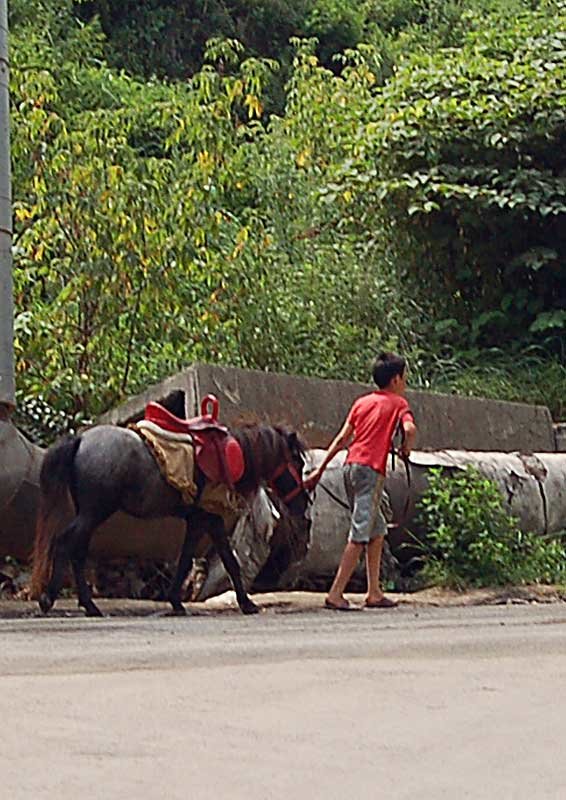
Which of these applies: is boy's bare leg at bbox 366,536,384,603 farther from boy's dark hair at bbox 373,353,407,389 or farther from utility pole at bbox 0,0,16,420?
utility pole at bbox 0,0,16,420

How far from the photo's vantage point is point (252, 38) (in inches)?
1055

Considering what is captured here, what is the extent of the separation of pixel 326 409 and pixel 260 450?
2767 mm

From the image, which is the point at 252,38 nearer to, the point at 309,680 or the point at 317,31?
the point at 317,31

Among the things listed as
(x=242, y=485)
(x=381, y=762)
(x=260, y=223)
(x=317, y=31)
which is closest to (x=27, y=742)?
(x=381, y=762)

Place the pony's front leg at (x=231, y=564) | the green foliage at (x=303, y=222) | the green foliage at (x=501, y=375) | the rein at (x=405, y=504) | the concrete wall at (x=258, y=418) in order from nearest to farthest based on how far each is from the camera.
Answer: the pony's front leg at (x=231, y=564) < the concrete wall at (x=258, y=418) < the rein at (x=405, y=504) < the green foliage at (x=303, y=222) < the green foliage at (x=501, y=375)

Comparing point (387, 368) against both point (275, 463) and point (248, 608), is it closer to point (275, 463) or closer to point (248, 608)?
point (275, 463)

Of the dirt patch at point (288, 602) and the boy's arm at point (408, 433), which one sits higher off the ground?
the boy's arm at point (408, 433)

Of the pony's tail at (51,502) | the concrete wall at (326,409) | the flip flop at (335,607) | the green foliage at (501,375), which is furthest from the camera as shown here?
the green foliage at (501,375)

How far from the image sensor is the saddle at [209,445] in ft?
30.6

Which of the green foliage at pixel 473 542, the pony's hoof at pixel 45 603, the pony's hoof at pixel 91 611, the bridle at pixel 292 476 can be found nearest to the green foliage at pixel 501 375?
the green foliage at pixel 473 542

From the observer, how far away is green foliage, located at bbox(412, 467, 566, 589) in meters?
11.6

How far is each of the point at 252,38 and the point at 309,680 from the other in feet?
75.4

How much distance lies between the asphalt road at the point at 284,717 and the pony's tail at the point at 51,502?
2.16m

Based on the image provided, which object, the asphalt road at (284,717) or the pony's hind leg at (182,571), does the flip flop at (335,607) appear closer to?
the pony's hind leg at (182,571)
